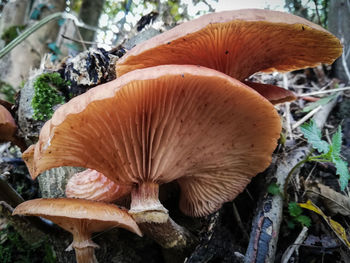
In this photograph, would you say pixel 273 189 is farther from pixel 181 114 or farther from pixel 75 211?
pixel 75 211

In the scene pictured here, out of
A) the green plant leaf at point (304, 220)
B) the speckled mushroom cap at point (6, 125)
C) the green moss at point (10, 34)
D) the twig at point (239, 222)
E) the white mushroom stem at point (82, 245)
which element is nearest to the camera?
the white mushroom stem at point (82, 245)

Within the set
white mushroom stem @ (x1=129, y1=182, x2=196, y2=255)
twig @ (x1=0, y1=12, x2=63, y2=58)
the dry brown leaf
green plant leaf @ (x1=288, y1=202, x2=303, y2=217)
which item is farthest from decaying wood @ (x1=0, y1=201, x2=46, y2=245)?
the dry brown leaf

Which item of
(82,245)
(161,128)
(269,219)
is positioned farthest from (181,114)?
(82,245)

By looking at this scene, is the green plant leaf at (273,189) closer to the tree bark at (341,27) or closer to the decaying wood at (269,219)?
the decaying wood at (269,219)

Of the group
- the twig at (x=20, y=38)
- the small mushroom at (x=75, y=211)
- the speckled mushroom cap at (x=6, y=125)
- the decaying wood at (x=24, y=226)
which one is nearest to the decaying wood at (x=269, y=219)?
the small mushroom at (x=75, y=211)

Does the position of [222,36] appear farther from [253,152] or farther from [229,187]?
[229,187]

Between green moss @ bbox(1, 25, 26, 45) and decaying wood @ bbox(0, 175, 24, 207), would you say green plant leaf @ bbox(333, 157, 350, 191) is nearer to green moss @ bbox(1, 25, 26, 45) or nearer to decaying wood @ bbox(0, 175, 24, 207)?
decaying wood @ bbox(0, 175, 24, 207)

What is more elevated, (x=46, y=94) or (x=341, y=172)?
(x=46, y=94)
